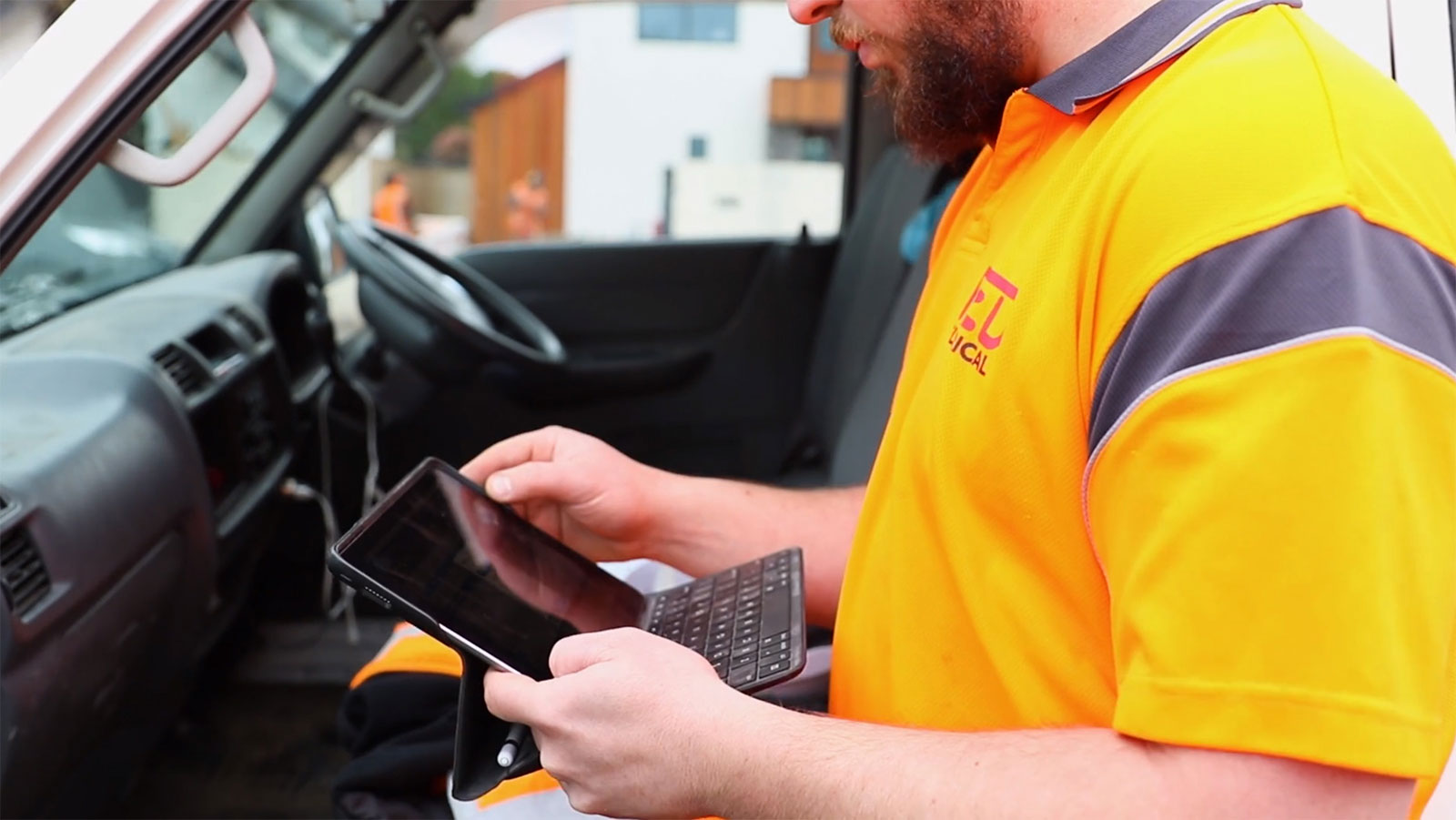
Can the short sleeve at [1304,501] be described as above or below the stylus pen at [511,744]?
above

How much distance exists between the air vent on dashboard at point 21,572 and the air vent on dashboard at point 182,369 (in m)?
0.50

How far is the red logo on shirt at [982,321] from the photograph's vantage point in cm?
85

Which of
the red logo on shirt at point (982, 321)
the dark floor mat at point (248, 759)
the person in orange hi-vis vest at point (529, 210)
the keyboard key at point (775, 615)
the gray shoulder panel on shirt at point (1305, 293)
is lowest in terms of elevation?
the person in orange hi-vis vest at point (529, 210)

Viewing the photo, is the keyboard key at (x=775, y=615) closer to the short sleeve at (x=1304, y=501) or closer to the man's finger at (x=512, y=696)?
the man's finger at (x=512, y=696)

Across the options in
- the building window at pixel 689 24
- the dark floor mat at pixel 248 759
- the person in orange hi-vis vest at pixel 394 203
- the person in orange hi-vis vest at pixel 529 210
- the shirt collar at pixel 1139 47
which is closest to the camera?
the shirt collar at pixel 1139 47

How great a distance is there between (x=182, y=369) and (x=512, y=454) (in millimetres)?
809

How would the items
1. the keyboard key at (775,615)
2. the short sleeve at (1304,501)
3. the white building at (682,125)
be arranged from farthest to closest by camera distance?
the white building at (682,125)
the keyboard key at (775,615)
the short sleeve at (1304,501)

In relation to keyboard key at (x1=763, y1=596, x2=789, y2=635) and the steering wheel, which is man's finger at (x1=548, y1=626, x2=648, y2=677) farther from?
the steering wheel

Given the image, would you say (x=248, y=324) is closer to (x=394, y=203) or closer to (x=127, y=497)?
(x=127, y=497)

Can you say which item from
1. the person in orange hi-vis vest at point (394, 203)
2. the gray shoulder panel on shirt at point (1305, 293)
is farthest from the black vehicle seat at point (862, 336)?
the person in orange hi-vis vest at point (394, 203)

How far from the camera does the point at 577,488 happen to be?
1310 mm

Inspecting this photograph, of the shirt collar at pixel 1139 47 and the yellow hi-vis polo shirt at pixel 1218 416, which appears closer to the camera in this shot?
the yellow hi-vis polo shirt at pixel 1218 416

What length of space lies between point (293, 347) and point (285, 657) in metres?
0.57

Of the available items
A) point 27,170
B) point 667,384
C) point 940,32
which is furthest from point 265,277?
point 940,32
